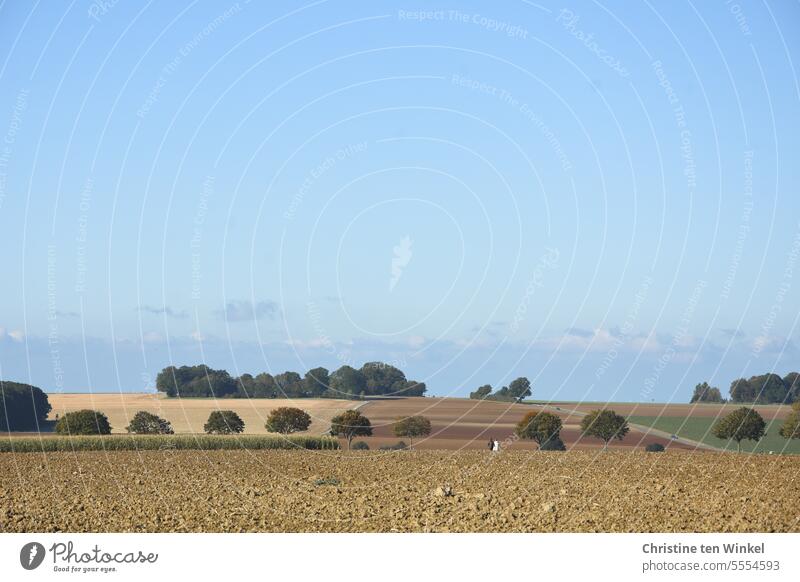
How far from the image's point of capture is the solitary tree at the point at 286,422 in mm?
74250

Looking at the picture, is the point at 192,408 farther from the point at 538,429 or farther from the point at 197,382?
the point at 538,429

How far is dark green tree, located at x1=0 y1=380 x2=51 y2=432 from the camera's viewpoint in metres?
83.4

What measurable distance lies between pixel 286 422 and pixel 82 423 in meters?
14.7

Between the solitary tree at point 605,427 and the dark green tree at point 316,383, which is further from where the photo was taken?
the dark green tree at point 316,383

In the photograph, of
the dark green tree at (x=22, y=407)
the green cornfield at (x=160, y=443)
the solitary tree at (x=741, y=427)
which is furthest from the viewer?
the dark green tree at (x=22, y=407)

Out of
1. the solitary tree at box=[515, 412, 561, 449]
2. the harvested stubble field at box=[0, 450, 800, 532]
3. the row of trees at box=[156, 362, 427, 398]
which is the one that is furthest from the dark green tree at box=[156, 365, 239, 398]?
the harvested stubble field at box=[0, 450, 800, 532]

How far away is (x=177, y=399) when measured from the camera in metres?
99.7

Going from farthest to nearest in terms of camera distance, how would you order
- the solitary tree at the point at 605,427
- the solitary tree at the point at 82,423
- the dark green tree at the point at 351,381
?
the dark green tree at the point at 351,381 < the solitary tree at the point at 605,427 < the solitary tree at the point at 82,423

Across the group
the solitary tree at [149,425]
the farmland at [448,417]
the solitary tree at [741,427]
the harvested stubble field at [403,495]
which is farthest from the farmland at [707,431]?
the solitary tree at [149,425]

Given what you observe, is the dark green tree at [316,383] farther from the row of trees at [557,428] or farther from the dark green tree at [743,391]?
the dark green tree at [743,391]

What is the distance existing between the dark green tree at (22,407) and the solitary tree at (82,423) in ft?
29.2

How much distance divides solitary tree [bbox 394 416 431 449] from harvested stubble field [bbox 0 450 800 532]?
20892 millimetres

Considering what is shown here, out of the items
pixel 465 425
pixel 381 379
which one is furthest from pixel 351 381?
pixel 465 425

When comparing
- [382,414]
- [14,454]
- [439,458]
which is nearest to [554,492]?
[439,458]
